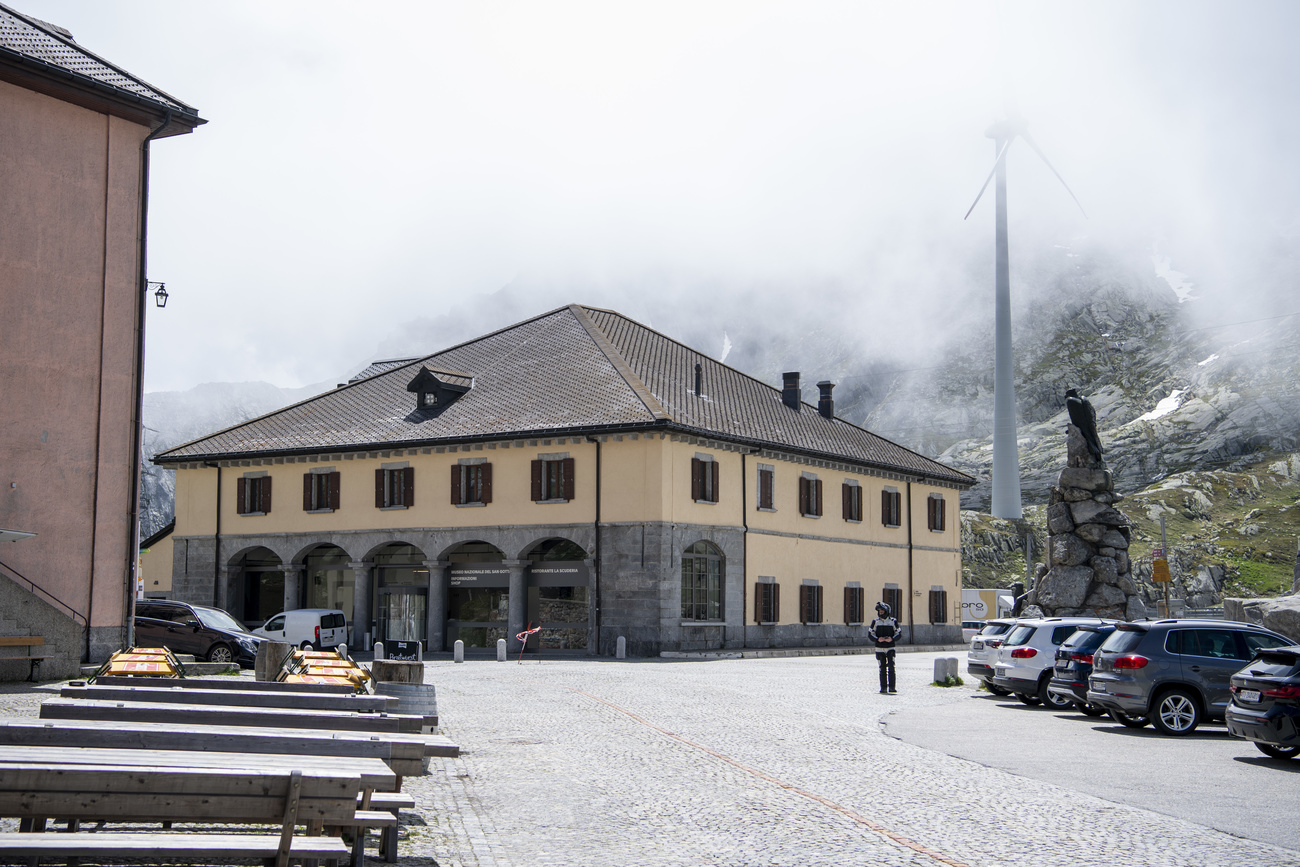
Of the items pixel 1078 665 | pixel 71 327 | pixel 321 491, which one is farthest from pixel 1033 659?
pixel 321 491

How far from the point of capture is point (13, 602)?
20.7 m

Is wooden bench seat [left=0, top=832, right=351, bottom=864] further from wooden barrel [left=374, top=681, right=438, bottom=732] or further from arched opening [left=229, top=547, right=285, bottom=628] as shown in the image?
arched opening [left=229, top=547, right=285, bottom=628]

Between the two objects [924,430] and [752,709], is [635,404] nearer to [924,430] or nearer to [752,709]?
[752,709]

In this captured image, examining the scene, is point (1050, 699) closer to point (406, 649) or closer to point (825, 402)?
point (406, 649)

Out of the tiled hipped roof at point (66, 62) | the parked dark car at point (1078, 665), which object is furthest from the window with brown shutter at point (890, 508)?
the tiled hipped roof at point (66, 62)

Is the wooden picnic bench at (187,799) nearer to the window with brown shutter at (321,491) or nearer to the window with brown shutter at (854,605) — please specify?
the window with brown shutter at (321,491)

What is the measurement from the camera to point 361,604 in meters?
43.0

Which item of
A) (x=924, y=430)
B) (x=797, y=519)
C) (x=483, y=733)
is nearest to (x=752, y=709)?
(x=483, y=733)

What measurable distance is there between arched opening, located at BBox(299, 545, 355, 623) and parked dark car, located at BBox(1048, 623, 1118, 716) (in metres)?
29.3

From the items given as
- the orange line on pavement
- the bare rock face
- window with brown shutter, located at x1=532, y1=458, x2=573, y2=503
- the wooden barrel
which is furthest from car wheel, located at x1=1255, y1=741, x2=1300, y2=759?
window with brown shutter, located at x1=532, y1=458, x2=573, y2=503

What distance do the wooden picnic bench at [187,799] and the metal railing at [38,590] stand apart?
17.7 metres

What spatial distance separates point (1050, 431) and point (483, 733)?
5787 inches

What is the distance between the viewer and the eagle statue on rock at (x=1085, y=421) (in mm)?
30500

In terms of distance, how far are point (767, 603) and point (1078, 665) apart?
22.6 m
